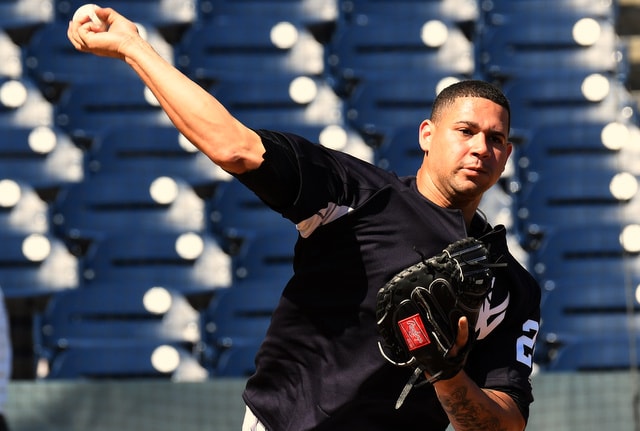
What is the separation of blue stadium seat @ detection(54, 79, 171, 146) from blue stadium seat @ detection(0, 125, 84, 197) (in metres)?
0.14

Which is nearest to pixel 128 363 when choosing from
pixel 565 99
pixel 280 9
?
pixel 280 9

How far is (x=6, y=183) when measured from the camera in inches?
241

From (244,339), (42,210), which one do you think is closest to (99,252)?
(42,210)

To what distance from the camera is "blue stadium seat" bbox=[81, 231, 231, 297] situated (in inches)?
237

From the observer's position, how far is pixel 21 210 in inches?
240

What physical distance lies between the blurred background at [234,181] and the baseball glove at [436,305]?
11.8 ft

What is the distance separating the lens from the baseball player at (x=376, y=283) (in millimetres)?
2160

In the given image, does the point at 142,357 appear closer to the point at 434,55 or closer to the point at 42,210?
the point at 42,210

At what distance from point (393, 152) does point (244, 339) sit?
1.30 metres

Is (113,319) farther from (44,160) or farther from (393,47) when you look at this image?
(393,47)

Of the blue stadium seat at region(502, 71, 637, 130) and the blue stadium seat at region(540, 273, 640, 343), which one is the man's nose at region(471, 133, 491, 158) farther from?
the blue stadium seat at region(502, 71, 637, 130)

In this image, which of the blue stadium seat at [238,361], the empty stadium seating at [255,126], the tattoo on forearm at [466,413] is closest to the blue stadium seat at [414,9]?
the empty stadium seating at [255,126]

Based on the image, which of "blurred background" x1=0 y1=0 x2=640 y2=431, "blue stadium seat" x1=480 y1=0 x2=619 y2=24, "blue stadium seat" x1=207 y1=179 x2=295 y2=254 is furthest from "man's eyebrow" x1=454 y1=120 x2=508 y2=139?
"blue stadium seat" x1=480 y1=0 x2=619 y2=24

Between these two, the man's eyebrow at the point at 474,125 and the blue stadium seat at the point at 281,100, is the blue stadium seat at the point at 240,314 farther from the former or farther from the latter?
the man's eyebrow at the point at 474,125
